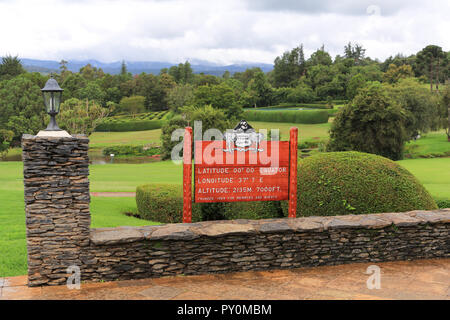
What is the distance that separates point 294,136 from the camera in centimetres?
701

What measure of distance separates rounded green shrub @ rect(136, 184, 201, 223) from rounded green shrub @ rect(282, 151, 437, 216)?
3.24 m

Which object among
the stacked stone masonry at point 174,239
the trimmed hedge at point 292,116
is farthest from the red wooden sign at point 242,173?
the trimmed hedge at point 292,116

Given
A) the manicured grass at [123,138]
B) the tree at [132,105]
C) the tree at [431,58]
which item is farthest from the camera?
the tree at [132,105]

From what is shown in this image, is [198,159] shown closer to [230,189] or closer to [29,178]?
[230,189]

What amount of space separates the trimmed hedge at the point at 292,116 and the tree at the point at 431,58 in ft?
67.9

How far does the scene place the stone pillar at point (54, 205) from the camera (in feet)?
18.4

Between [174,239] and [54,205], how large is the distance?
166cm

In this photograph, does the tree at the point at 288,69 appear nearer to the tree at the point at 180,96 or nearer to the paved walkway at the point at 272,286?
the tree at the point at 180,96

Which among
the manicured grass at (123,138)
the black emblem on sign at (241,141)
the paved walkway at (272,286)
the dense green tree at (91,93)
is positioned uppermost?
the dense green tree at (91,93)

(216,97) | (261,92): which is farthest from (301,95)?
(216,97)

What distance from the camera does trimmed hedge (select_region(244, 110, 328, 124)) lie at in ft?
222

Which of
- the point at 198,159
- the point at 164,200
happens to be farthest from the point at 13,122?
the point at 198,159

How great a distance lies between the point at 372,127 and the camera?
32188 mm

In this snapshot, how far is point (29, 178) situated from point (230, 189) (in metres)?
2.98
